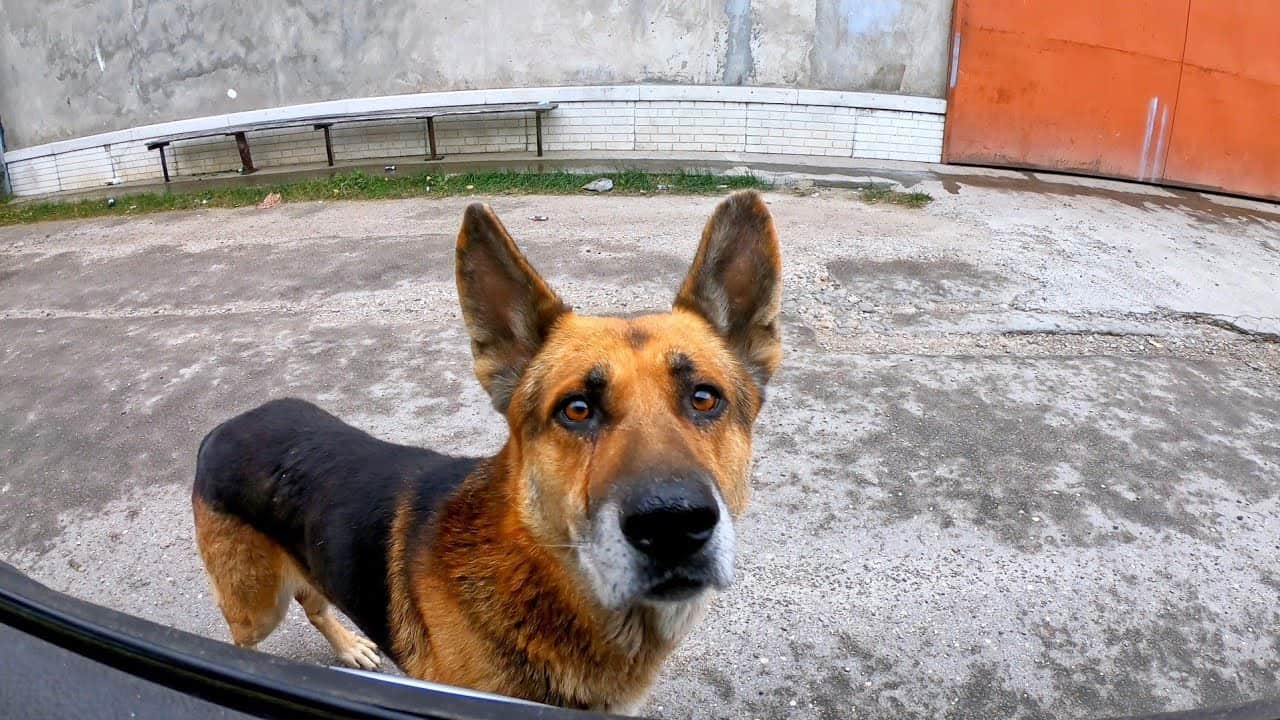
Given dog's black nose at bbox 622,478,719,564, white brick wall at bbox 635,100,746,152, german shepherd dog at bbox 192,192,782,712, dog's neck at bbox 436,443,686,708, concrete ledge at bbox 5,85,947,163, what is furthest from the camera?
white brick wall at bbox 635,100,746,152

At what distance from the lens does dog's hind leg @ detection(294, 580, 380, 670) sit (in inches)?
127

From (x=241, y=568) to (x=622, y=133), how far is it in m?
8.95

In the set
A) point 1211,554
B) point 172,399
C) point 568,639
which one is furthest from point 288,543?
point 1211,554

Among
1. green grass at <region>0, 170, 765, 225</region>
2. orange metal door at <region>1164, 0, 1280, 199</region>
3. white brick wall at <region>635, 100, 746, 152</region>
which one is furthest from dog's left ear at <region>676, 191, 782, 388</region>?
orange metal door at <region>1164, 0, 1280, 199</region>

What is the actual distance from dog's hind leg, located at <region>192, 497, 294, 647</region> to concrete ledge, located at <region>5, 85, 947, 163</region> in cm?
881

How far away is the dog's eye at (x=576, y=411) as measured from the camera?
2226 millimetres

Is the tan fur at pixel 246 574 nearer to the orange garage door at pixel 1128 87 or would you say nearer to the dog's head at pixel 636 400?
the dog's head at pixel 636 400

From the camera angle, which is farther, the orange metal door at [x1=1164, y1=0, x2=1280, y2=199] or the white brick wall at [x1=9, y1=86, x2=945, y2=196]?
the white brick wall at [x1=9, y1=86, x2=945, y2=196]

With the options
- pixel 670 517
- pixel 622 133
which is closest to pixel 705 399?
pixel 670 517

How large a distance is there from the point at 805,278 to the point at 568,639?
4860 millimetres

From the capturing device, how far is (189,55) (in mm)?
10977

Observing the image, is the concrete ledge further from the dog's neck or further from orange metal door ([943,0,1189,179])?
the dog's neck

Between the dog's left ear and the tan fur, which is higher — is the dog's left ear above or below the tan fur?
above

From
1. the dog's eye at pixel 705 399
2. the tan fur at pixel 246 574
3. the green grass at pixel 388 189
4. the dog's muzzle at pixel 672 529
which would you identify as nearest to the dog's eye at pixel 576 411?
the dog's eye at pixel 705 399
